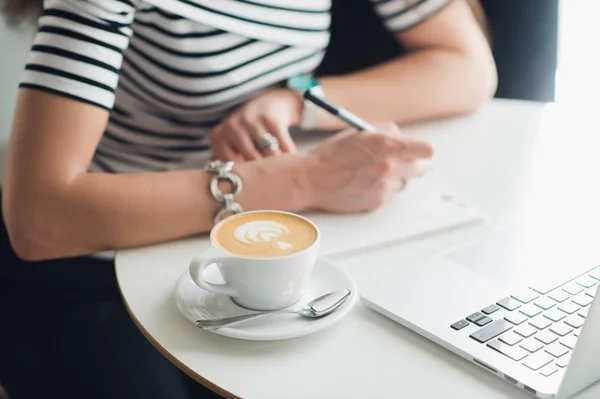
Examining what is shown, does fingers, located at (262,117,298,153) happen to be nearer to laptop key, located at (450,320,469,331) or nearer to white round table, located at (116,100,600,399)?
white round table, located at (116,100,600,399)

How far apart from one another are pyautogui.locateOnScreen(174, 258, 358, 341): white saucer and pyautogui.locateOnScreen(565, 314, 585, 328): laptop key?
181mm

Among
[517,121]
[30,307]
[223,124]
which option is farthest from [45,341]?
[517,121]

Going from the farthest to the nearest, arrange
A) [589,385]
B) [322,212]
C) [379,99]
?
1. [379,99]
2. [322,212]
3. [589,385]

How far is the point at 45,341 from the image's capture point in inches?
34.9

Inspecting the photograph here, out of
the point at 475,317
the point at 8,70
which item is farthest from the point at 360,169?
the point at 8,70

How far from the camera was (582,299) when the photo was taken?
60 cm

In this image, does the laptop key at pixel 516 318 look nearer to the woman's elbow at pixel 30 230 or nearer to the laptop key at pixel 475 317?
the laptop key at pixel 475 317

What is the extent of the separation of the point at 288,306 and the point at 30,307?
501 millimetres

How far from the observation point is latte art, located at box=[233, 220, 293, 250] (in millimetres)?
592

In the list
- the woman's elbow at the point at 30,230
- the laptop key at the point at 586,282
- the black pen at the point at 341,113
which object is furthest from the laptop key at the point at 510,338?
the woman's elbow at the point at 30,230

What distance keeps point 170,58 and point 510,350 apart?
0.59 m

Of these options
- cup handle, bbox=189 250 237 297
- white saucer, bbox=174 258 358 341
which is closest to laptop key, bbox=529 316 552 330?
white saucer, bbox=174 258 358 341

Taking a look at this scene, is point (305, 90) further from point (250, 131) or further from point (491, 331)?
point (491, 331)

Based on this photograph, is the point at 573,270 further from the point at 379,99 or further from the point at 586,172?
the point at 379,99
